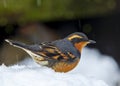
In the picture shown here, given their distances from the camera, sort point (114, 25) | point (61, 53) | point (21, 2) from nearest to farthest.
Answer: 1. point (61, 53)
2. point (21, 2)
3. point (114, 25)

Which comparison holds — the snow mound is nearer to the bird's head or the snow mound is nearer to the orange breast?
the orange breast

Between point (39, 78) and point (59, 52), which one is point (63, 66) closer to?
point (59, 52)

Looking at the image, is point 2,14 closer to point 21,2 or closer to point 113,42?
point 21,2

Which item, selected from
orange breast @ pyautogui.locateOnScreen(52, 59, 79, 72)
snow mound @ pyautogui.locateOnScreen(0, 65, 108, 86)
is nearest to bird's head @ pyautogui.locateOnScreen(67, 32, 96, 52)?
orange breast @ pyautogui.locateOnScreen(52, 59, 79, 72)

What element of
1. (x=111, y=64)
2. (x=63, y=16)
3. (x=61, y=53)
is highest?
(x=61, y=53)

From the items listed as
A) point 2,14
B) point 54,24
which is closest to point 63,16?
point 54,24

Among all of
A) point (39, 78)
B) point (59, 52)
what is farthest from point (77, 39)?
point (39, 78)
